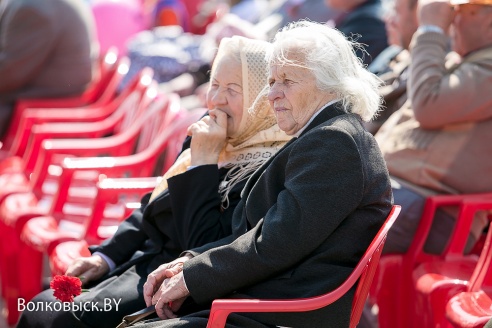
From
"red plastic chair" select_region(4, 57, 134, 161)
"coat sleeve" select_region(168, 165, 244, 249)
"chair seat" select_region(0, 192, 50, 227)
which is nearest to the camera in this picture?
"coat sleeve" select_region(168, 165, 244, 249)

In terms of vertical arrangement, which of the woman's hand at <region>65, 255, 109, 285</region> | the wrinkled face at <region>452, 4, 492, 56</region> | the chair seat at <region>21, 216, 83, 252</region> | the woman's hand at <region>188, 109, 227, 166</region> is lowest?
the chair seat at <region>21, 216, 83, 252</region>

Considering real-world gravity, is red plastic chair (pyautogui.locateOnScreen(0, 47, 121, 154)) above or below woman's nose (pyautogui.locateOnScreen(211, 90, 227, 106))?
below

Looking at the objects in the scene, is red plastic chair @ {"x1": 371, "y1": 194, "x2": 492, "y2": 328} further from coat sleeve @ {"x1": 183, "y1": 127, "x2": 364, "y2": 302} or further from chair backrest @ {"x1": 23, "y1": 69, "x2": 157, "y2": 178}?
chair backrest @ {"x1": 23, "y1": 69, "x2": 157, "y2": 178}

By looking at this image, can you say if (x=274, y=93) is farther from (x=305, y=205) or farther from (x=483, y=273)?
(x=483, y=273)

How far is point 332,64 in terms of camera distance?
108 inches

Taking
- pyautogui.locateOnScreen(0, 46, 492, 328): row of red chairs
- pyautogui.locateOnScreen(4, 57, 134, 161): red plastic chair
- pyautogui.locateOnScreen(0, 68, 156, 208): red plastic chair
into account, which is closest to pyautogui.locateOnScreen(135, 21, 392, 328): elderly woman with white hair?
pyautogui.locateOnScreen(0, 46, 492, 328): row of red chairs

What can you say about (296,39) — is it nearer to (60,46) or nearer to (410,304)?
(410,304)

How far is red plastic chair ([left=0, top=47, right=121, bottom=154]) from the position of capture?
21.2 feet

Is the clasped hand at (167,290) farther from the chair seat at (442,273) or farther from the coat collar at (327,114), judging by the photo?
the chair seat at (442,273)

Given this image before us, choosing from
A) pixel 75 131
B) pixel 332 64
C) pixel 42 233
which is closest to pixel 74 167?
pixel 42 233

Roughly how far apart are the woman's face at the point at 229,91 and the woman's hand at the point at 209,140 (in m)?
0.03

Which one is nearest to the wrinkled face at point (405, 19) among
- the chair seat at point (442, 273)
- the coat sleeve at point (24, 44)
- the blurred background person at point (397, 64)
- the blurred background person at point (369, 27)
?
the blurred background person at point (397, 64)

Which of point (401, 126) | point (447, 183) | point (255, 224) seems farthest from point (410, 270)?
point (255, 224)

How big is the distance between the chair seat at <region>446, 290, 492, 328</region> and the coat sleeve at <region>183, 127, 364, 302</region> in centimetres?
64
